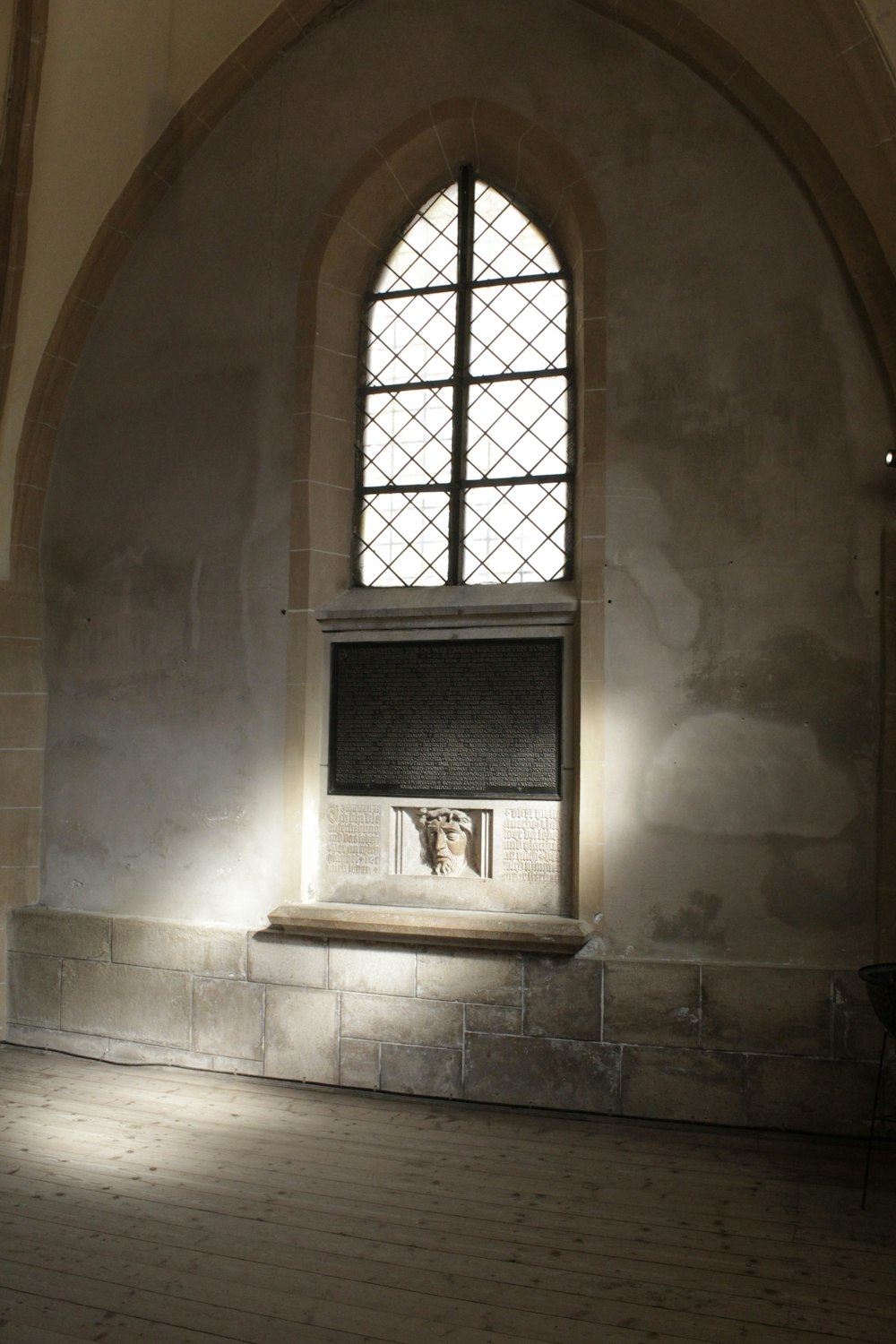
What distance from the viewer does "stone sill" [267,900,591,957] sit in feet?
17.8

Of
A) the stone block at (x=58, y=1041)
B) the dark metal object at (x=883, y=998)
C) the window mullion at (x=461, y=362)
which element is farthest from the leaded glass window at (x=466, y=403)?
the stone block at (x=58, y=1041)

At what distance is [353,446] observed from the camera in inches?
253

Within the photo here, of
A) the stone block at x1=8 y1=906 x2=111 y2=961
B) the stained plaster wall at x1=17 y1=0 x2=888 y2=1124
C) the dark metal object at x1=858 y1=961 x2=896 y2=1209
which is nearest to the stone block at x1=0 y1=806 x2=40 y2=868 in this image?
the stained plaster wall at x1=17 y1=0 x2=888 y2=1124

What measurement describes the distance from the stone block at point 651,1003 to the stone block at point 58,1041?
2.94m

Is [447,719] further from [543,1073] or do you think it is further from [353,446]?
[543,1073]

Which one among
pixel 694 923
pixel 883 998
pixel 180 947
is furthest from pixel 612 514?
pixel 180 947

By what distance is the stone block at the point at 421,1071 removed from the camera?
18.3 ft

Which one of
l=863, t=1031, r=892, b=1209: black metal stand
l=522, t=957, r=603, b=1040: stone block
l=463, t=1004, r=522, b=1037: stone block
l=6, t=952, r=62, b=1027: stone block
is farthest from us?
l=6, t=952, r=62, b=1027: stone block

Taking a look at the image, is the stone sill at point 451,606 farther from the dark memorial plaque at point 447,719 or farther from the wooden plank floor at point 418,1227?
the wooden plank floor at point 418,1227

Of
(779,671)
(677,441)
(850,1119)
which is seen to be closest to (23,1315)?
(850,1119)

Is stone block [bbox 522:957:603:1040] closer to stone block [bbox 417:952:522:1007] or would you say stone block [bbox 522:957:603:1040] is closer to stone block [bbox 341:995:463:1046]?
stone block [bbox 417:952:522:1007]

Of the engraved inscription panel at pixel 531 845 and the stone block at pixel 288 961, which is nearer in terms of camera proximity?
the engraved inscription panel at pixel 531 845

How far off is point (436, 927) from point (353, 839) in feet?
2.44

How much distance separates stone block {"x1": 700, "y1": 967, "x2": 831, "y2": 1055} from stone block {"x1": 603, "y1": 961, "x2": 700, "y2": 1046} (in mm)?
67
